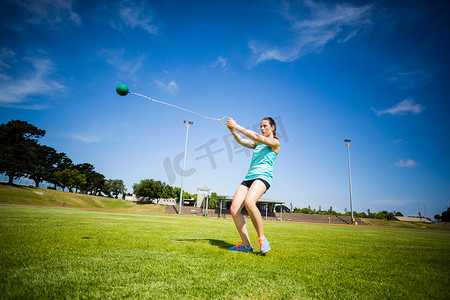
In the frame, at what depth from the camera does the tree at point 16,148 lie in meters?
44.6

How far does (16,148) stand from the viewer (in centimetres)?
4591

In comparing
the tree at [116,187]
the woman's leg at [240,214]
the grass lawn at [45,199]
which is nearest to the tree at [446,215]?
the grass lawn at [45,199]

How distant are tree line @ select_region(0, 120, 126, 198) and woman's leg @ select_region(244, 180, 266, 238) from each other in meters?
61.0

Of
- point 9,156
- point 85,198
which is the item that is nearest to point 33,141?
point 9,156

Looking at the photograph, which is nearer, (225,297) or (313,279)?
(225,297)

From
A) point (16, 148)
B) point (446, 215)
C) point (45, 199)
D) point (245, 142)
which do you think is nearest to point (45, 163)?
point (16, 148)

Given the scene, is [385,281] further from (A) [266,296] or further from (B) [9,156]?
(B) [9,156]

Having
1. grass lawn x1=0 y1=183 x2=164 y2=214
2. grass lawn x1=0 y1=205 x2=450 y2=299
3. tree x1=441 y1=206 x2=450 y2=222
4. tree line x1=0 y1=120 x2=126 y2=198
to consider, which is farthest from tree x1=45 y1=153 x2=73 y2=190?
tree x1=441 y1=206 x2=450 y2=222

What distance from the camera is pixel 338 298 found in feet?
6.35

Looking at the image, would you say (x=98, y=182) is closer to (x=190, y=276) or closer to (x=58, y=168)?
(x=58, y=168)

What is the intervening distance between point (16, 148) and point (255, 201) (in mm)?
62481

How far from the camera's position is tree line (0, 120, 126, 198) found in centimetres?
4538

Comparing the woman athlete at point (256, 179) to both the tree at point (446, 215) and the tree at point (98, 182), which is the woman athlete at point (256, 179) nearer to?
the tree at point (98, 182)

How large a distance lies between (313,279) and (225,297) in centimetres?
119
